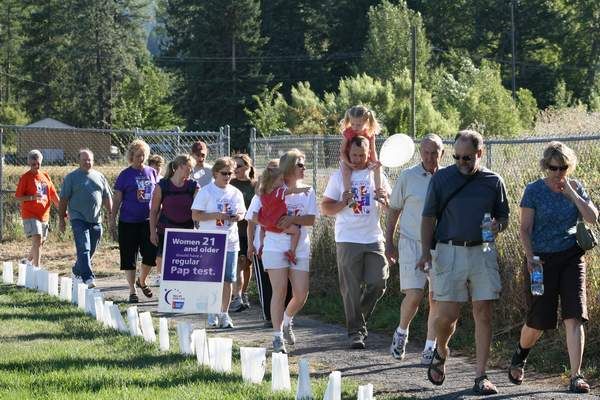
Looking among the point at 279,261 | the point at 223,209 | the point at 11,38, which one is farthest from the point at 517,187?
the point at 11,38

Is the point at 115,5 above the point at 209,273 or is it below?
above

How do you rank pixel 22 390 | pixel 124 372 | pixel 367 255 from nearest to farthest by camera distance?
pixel 22 390
pixel 124 372
pixel 367 255

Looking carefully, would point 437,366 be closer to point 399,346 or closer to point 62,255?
point 399,346

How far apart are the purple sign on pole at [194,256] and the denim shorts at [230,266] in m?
0.68

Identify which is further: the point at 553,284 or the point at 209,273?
the point at 209,273

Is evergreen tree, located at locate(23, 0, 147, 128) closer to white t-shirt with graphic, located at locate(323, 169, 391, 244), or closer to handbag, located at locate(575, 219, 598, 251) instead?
white t-shirt with graphic, located at locate(323, 169, 391, 244)

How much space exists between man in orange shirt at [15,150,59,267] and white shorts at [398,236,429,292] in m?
8.15

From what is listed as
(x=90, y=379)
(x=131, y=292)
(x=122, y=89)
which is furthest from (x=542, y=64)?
(x=90, y=379)

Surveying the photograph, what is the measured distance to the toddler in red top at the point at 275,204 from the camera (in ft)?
33.2

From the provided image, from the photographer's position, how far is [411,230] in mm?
9648

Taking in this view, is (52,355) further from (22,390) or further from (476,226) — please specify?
(476,226)

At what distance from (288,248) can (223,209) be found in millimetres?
1703

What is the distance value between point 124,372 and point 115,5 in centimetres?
6771

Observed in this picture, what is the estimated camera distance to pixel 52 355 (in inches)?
380
